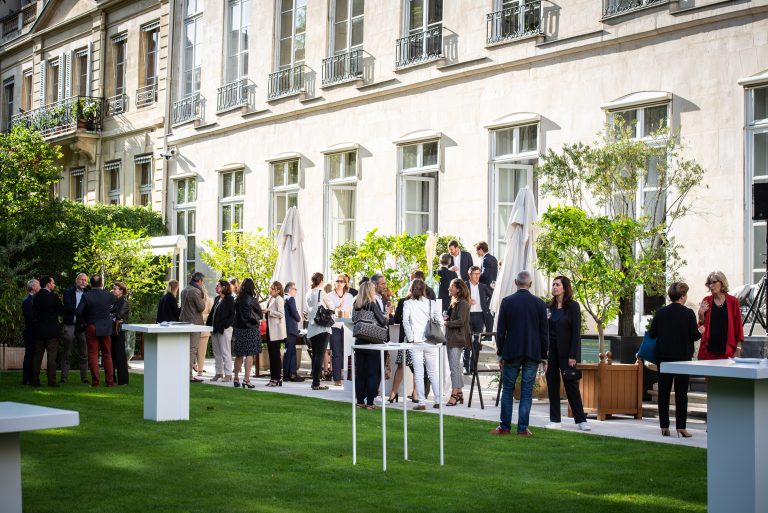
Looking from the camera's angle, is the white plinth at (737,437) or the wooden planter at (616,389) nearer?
the white plinth at (737,437)

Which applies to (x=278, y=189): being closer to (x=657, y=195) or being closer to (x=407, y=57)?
(x=407, y=57)

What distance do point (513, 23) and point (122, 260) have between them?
1166cm

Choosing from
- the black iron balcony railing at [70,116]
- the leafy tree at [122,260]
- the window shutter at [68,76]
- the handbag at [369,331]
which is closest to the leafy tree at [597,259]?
the handbag at [369,331]

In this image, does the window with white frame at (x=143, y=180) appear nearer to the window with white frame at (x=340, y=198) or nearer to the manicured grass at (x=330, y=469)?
the window with white frame at (x=340, y=198)

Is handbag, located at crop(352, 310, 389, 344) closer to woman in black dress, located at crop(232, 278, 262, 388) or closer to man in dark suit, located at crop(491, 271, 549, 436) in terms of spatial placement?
man in dark suit, located at crop(491, 271, 549, 436)

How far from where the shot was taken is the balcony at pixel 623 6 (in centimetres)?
1775

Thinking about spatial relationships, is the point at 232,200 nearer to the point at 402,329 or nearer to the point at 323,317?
the point at 323,317

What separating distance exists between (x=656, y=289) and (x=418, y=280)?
395cm

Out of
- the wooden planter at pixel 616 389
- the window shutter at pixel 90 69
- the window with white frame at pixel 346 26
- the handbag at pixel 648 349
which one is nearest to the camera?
the handbag at pixel 648 349

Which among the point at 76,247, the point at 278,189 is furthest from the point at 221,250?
the point at 76,247

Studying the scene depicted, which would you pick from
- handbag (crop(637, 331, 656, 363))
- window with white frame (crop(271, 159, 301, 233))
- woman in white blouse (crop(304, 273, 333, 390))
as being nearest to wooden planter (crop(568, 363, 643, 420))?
handbag (crop(637, 331, 656, 363))

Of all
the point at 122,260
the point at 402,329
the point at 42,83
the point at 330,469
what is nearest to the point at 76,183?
the point at 42,83

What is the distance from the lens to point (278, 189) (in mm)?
27125

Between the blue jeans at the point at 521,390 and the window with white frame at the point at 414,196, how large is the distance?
10.8m
